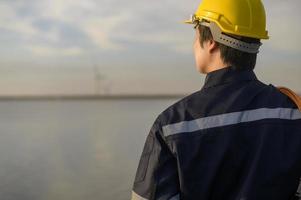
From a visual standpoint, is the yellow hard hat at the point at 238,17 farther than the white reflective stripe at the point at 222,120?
Yes

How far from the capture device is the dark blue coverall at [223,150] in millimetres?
1597

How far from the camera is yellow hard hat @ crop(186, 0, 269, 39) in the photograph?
173 centimetres

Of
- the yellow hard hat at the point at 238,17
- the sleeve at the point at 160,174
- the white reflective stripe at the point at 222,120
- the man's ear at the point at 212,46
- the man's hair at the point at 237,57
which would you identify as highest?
the yellow hard hat at the point at 238,17

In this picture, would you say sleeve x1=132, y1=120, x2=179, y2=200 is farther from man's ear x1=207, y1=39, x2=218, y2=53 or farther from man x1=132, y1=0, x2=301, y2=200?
man's ear x1=207, y1=39, x2=218, y2=53

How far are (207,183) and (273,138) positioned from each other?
0.89ft

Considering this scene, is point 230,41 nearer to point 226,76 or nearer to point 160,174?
point 226,76

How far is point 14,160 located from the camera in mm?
14781

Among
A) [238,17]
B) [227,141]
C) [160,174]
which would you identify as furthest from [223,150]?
[238,17]

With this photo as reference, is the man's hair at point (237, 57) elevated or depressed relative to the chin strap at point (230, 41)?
depressed


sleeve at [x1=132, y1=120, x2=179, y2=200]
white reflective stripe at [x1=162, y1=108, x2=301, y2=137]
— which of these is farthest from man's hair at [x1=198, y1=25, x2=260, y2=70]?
sleeve at [x1=132, y1=120, x2=179, y2=200]

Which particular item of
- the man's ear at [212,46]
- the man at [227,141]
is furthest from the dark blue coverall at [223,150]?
the man's ear at [212,46]

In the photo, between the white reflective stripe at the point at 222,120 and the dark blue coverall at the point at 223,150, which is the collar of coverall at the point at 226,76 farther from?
the white reflective stripe at the point at 222,120

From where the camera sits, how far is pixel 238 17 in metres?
1.75

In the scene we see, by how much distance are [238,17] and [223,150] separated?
50 cm
